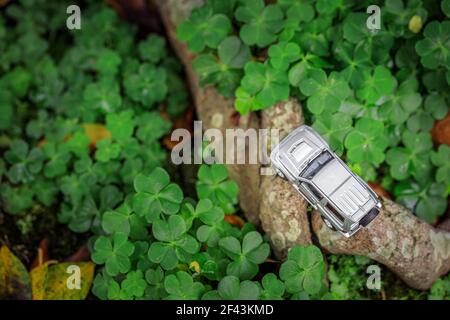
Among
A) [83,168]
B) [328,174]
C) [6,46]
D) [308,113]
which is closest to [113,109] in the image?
[83,168]

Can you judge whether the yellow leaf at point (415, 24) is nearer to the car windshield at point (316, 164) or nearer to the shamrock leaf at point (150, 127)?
the car windshield at point (316, 164)

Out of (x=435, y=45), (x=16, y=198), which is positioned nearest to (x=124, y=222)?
(x=16, y=198)

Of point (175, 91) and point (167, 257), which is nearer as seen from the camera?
point (167, 257)

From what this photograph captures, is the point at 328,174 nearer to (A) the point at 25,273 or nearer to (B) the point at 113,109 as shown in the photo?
(B) the point at 113,109

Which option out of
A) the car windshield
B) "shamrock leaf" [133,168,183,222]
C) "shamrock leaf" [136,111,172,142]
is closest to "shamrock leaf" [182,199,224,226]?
"shamrock leaf" [133,168,183,222]

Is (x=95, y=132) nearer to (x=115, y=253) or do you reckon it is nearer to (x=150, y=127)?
(x=150, y=127)

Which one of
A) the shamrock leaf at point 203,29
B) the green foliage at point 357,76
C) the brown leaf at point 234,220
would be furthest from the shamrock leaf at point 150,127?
the brown leaf at point 234,220

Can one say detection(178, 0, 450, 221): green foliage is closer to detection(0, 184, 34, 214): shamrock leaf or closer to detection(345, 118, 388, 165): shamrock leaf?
detection(345, 118, 388, 165): shamrock leaf

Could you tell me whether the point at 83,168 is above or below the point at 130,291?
above
